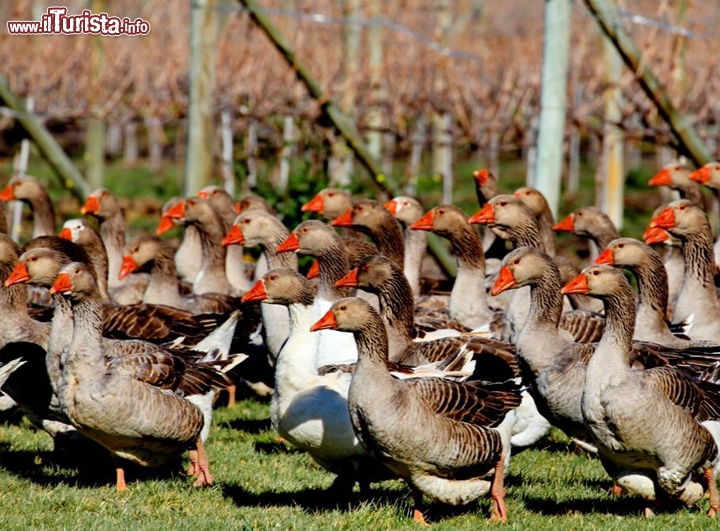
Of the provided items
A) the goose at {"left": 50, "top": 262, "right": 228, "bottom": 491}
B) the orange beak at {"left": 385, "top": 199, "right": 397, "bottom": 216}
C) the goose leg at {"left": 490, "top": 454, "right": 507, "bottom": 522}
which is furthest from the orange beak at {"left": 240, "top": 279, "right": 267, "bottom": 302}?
the orange beak at {"left": 385, "top": 199, "right": 397, "bottom": 216}

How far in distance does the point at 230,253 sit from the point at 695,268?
494 centimetres

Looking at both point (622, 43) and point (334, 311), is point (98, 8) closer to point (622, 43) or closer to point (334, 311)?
point (622, 43)

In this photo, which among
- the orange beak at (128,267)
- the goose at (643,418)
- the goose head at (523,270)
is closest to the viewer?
the goose at (643,418)

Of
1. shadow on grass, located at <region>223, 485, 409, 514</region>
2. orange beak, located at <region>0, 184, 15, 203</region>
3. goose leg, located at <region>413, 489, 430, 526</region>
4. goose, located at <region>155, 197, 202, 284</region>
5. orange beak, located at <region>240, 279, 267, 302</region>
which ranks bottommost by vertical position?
shadow on grass, located at <region>223, 485, 409, 514</region>

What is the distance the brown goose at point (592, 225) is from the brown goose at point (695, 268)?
1.23m

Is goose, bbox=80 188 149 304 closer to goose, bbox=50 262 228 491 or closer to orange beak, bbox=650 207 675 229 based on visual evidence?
goose, bbox=50 262 228 491

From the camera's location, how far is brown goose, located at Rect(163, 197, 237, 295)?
10.8m

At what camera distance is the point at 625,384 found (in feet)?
19.9

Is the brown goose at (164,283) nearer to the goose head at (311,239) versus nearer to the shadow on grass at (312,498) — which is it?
the goose head at (311,239)

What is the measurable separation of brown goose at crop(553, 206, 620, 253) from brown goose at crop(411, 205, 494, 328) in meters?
1.29

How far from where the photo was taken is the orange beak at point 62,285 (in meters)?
6.75

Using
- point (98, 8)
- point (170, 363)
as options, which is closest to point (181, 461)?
point (170, 363)

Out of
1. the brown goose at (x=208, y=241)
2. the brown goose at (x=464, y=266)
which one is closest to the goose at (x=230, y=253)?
the brown goose at (x=208, y=241)

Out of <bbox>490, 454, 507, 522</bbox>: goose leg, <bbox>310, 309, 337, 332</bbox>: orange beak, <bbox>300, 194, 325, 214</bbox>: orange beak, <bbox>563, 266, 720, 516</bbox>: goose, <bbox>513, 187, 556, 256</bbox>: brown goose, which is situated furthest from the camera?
<bbox>300, 194, 325, 214</bbox>: orange beak
